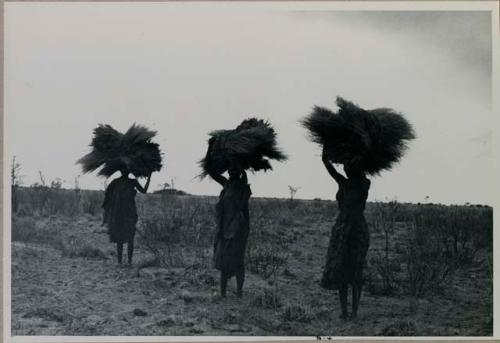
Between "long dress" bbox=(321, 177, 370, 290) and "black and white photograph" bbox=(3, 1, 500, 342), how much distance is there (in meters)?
0.36

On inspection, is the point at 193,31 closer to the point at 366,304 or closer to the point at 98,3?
the point at 98,3

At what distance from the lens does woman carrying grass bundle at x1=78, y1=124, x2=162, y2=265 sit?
7.92 m

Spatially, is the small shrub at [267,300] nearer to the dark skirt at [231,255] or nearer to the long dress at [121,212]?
the dark skirt at [231,255]

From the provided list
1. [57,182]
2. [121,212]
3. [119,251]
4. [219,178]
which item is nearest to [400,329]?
[219,178]

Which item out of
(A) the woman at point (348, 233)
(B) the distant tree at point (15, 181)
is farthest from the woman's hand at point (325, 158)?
(B) the distant tree at point (15, 181)

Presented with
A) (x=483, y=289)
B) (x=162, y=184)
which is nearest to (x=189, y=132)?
(x=162, y=184)

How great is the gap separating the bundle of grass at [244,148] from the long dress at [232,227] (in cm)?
23

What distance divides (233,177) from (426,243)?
91.2 inches

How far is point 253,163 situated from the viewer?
767 cm

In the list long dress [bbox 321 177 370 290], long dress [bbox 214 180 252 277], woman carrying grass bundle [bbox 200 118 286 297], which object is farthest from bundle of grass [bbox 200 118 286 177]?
long dress [bbox 321 177 370 290]

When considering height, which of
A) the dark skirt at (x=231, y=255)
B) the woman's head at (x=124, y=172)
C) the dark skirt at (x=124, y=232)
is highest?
the woman's head at (x=124, y=172)

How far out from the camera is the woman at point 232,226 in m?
7.62

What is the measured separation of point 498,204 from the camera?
25.9ft

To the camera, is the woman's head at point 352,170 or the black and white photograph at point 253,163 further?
the black and white photograph at point 253,163
